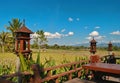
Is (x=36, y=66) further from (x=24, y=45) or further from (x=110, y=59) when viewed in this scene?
(x=110, y=59)

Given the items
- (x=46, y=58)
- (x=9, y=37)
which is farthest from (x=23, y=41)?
(x=9, y=37)

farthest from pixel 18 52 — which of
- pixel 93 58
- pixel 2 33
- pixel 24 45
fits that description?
pixel 2 33

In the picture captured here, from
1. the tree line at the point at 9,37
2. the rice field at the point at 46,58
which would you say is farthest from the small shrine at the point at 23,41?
the tree line at the point at 9,37

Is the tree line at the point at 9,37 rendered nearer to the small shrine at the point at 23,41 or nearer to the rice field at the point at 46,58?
the rice field at the point at 46,58

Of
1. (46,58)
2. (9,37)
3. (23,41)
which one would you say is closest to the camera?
(23,41)

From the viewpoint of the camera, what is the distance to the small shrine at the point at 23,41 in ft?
11.8

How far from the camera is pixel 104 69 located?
3.86 metres

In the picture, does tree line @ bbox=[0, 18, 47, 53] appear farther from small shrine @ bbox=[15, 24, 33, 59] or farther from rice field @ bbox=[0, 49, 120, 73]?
small shrine @ bbox=[15, 24, 33, 59]

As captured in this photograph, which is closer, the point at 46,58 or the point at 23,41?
the point at 23,41

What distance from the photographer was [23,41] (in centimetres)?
373

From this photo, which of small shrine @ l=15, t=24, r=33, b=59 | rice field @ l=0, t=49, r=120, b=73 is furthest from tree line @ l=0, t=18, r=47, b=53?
small shrine @ l=15, t=24, r=33, b=59

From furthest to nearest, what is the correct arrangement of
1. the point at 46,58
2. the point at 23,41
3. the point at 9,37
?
1. the point at 9,37
2. the point at 46,58
3. the point at 23,41

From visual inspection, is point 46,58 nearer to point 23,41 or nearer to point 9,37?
point 23,41

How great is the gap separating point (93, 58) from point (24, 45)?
2338 mm
